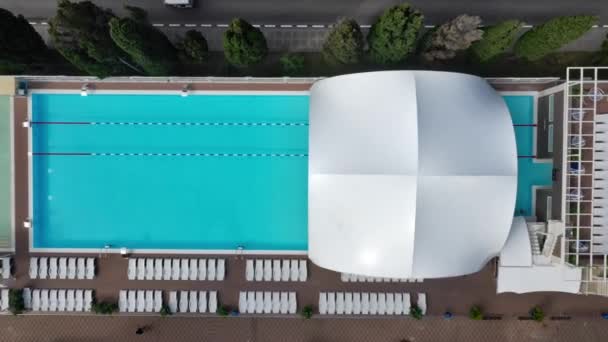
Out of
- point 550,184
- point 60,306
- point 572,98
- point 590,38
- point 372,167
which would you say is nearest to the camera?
point 372,167

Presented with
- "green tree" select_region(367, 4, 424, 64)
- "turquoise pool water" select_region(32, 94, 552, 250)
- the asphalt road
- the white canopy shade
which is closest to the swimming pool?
"turquoise pool water" select_region(32, 94, 552, 250)

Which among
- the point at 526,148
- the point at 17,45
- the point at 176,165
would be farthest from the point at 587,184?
the point at 17,45

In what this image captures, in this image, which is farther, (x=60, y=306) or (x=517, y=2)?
(x=517, y=2)

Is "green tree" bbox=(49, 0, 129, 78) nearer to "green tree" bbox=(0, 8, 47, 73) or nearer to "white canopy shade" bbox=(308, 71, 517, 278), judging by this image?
"green tree" bbox=(0, 8, 47, 73)

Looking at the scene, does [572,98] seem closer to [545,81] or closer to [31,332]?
[545,81]

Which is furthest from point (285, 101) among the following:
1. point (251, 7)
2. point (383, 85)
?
point (251, 7)

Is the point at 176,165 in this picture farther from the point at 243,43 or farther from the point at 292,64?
the point at 292,64

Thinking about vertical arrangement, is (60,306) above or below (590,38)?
below

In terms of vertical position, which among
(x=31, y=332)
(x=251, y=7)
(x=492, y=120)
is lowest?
(x=31, y=332)
